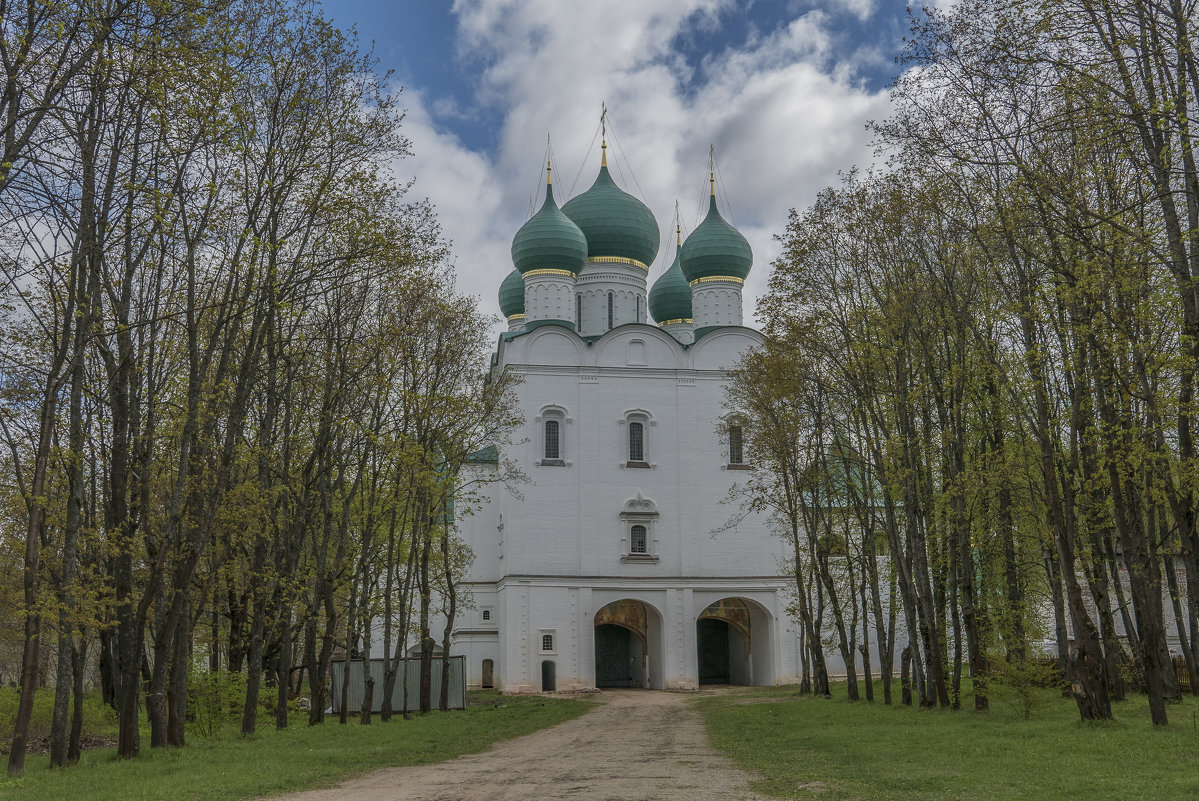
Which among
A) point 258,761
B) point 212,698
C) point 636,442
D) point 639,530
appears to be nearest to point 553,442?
point 636,442

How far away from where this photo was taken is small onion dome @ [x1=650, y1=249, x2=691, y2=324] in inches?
1662

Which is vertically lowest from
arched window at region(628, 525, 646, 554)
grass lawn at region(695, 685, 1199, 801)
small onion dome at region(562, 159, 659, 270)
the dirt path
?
the dirt path

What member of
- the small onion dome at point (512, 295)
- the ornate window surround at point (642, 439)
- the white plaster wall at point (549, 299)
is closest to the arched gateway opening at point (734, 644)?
the ornate window surround at point (642, 439)

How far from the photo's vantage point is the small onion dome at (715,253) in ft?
129

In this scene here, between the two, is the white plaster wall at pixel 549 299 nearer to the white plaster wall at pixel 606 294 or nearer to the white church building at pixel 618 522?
the white church building at pixel 618 522

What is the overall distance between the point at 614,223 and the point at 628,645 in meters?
16.1

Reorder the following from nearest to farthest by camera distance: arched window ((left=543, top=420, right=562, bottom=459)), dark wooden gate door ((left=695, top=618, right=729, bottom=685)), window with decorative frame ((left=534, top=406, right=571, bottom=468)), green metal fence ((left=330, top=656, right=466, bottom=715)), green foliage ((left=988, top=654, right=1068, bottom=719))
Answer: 1. green foliage ((left=988, top=654, right=1068, bottom=719))
2. green metal fence ((left=330, top=656, right=466, bottom=715))
3. window with decorative frame ((left=534, top=406, right=571, bottom=468))
4. arched window ((left=543, top=420, right=562, bottom=459))
5. dark wooden gate door ((left=695, top=618, right=729, bottom=685))

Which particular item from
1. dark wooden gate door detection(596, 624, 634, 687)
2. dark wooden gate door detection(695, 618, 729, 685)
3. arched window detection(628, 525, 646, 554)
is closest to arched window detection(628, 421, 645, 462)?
arched window detection(628, 525, 646, 554)

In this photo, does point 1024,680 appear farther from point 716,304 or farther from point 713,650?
point 716,304

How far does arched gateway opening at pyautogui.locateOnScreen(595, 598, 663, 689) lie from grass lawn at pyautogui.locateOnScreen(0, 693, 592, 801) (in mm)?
15197

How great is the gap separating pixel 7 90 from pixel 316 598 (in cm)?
1116

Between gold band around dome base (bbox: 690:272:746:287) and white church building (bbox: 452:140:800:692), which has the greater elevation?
gold band around dome base (bbox: 690:272:746:287)

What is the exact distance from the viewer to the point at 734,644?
127 feet

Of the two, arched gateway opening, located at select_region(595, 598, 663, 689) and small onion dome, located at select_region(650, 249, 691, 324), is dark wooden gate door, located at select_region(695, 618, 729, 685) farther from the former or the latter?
small onion dome, located at select_region(650, 249, 691, 324)
